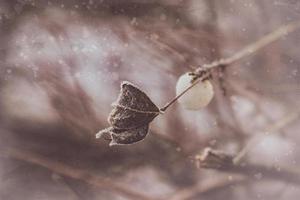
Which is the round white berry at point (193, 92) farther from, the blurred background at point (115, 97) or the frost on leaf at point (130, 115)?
the blurred background at point (115, 97)

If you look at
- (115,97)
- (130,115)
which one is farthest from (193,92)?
(115,97)

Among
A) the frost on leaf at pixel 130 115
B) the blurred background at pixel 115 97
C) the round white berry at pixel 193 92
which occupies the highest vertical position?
the blurred background at pixel 115 97

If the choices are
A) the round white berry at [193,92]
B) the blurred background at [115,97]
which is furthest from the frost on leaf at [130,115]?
the blurred background at [115,97]

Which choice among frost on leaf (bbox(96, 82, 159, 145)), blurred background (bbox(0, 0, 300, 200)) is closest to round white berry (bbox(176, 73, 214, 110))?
frost on leaf (bbox(96, 82, 159, 145))

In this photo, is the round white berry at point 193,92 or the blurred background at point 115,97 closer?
the round white berry at point 193,92

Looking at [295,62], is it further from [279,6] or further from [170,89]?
[170,89]

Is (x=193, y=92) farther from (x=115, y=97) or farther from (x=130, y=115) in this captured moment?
(x=115, y=97)
